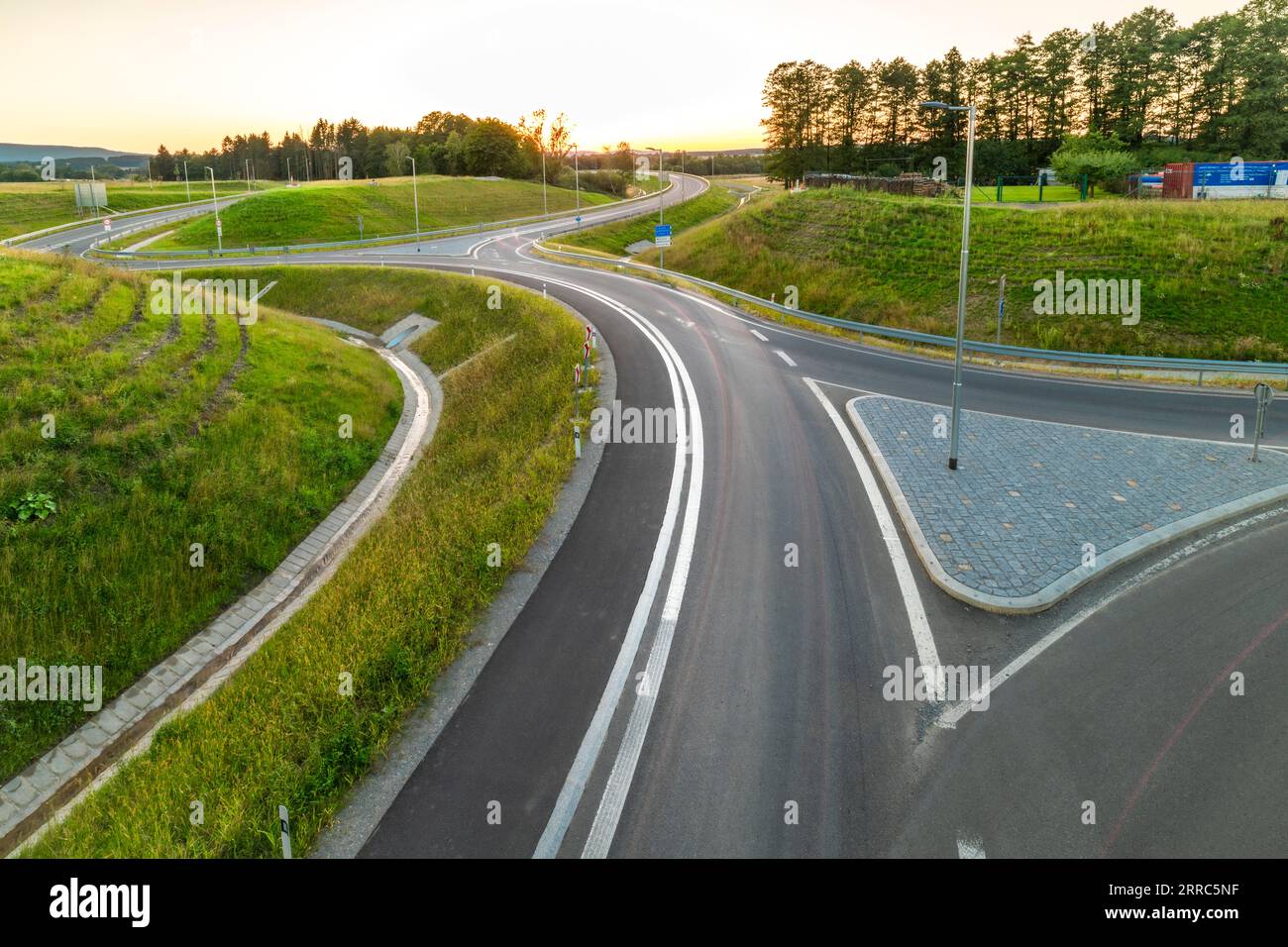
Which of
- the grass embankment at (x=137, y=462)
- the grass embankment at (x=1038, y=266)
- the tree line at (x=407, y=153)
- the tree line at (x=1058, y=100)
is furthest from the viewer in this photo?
the tree line at (x=407, y=153)

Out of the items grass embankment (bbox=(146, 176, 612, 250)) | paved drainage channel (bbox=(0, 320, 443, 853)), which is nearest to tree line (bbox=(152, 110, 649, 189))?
grass embankment (bbox=(146, 176, 612, 250))

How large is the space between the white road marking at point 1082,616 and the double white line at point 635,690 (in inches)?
143

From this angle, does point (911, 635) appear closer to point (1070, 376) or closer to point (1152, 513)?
point (1152, 513)

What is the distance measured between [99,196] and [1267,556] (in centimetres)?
10004

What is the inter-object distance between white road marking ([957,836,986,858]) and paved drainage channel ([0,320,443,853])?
1210 cm

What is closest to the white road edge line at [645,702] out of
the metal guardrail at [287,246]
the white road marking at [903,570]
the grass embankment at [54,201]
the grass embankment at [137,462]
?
the white road marking at [903,570]

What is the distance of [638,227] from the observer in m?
75.9

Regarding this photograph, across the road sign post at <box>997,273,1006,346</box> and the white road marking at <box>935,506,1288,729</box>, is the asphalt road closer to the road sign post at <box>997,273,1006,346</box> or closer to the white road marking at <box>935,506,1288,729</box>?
the white road marking at <box>935,506,1288,729</box>

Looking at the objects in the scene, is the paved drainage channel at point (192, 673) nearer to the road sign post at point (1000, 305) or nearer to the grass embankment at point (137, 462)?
the grass embankment at point (137, 462)

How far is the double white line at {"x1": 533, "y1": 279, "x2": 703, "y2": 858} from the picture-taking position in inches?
291

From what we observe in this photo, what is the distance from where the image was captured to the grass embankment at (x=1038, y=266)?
32.5 meters

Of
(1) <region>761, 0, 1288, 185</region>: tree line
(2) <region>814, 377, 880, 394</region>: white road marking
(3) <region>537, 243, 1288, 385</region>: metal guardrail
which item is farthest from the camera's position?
(1) <region>761, 0, 1288, 185</region>: tree line

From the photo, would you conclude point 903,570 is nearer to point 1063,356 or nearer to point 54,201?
point 1063,356
